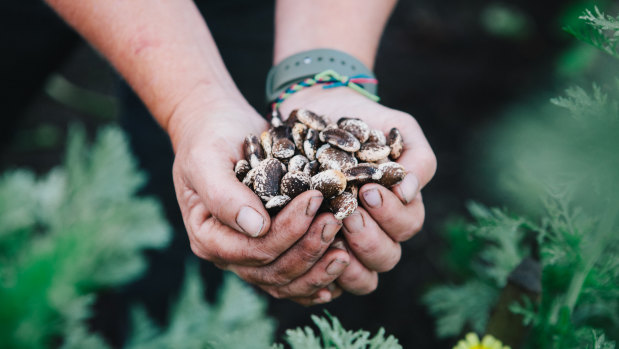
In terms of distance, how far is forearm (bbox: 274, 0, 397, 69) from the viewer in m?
1.54

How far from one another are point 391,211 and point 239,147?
0.45 metres

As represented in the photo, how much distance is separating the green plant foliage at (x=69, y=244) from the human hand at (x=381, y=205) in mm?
487

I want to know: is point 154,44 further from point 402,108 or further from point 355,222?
point 402,108

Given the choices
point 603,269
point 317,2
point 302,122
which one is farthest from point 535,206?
point 317,2

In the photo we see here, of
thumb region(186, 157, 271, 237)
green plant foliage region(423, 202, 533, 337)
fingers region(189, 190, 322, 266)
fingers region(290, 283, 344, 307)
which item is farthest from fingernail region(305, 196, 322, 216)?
green plant foliage region(423, 202, 533, 337)

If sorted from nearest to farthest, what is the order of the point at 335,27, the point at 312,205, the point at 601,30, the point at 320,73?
the point at 601,30, the point at 312,205, the point at 320,73, the point at 335,27

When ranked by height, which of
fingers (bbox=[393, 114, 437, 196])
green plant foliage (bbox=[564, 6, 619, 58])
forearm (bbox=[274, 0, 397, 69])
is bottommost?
fingers (bbox=[393, 114, 437, 196])

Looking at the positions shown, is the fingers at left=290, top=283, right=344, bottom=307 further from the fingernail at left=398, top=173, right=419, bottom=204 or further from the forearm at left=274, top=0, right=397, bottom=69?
the forearm at left=274, top=0, right=397, bottom=69

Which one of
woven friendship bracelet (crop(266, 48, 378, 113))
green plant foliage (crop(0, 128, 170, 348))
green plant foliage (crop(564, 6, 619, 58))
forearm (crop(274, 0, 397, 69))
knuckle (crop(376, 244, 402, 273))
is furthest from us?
forearm (crop(274, 0, 397, 69))

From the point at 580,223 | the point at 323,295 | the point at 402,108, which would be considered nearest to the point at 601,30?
the point at 580,223

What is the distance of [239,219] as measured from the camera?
3.18 ft

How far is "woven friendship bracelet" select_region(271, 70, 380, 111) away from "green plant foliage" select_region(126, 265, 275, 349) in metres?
0.68

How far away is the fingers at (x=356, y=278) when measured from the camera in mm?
1183

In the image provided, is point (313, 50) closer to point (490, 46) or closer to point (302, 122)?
point (302, 122)
